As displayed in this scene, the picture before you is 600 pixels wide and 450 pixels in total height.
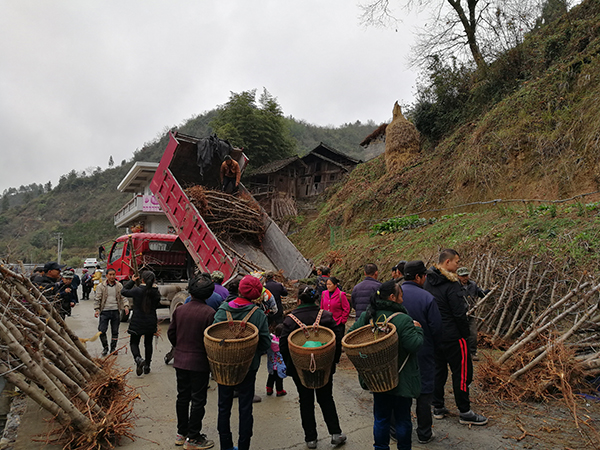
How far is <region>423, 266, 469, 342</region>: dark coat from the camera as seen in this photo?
12.1ft

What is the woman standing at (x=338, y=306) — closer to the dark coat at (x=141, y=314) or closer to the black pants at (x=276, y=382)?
the black pants at (x=276, y=382)

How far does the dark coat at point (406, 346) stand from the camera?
9.77 ft

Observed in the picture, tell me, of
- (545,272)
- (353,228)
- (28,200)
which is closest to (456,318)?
(545,272)

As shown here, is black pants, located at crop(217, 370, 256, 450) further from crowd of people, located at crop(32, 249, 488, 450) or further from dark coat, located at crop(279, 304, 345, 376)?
dark coat, located at crop(279, 304, 345, 376)

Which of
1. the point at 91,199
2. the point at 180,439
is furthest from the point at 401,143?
the point at 91,199

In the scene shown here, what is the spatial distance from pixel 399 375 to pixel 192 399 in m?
1.91

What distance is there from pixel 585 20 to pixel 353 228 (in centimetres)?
1069

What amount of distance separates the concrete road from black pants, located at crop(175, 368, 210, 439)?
0.85ft

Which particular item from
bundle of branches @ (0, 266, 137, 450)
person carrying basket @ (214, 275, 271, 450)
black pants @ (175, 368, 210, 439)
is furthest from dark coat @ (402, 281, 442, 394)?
bundle of branches @ (0, 266, 137, 450)

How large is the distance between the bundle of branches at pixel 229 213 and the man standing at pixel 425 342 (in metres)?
6.99

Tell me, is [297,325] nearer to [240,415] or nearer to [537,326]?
[240,415]

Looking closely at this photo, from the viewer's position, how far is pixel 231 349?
3.16 m

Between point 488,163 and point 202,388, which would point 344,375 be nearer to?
point 202,388

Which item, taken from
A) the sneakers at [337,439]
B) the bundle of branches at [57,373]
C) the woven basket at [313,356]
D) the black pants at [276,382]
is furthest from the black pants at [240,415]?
the black pants at [276,382]
